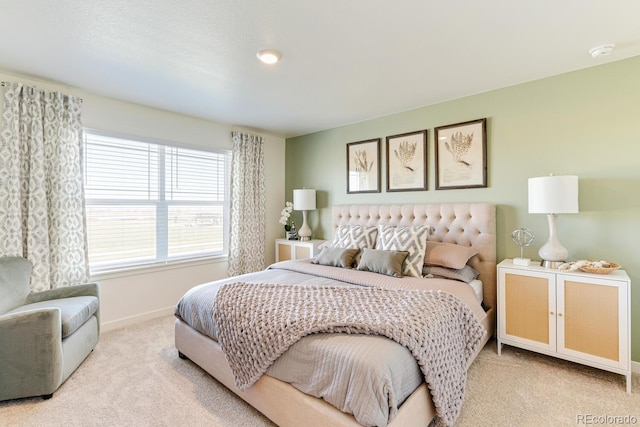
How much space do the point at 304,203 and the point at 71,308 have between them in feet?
9.25

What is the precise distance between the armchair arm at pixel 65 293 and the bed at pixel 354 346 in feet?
3.05

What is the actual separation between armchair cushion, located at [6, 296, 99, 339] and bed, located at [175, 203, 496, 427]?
2.39ft

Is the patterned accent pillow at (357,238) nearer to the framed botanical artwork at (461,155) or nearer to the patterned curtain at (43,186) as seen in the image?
the framed botanical artwork at (461,155)

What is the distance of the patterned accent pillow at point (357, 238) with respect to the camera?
10.6 feet

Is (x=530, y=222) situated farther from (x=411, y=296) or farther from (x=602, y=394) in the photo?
(x=411, y=296)

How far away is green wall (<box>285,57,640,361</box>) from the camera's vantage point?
7.70 ft

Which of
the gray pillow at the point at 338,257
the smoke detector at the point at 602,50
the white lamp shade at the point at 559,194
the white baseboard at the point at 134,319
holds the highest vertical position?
the smoke detector at the point at 602,50

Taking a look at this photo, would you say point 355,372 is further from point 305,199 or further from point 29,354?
point 305,199

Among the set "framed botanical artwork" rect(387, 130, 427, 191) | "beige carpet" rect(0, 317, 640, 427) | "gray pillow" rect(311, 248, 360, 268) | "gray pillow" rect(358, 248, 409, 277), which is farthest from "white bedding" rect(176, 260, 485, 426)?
"framed botanical artwork" rect(387, 130, 427, 191)

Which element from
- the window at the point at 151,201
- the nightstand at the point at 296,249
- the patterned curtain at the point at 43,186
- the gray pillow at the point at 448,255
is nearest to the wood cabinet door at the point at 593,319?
the gray pillow at the point at 448,255

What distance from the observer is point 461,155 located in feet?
10.4

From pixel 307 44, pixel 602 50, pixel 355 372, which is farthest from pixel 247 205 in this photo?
pixel 602 50

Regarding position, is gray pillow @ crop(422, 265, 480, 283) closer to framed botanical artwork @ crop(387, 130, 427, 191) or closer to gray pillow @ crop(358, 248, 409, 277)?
gray pillow @ crop(358, 248, 409, 277)

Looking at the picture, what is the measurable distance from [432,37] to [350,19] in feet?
2.01
